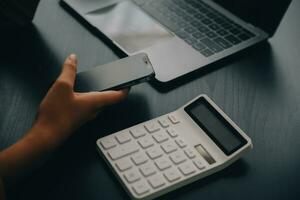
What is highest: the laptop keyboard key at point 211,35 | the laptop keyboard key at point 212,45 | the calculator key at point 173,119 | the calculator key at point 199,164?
the laptop keyboard key at point 211,35

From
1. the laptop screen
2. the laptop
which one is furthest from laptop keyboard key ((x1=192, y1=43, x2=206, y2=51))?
the laptop screen

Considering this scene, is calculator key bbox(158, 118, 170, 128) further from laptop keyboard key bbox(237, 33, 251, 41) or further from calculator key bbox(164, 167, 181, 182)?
laptop keyboard key bbox(237, 33, 251, 41)

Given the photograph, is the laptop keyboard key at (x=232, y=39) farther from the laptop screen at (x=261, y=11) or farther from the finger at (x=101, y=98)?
the finger at (x=101, y=98)

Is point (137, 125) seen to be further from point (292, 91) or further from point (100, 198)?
point (292, 91)

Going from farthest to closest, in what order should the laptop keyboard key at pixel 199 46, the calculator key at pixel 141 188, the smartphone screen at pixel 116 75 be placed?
the laptop keyboard key at pixel 199 46
the smartphone screen at pixel 116 75
the calculator key at pixel 141 188

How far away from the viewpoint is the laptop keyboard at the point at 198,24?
0.67 metres

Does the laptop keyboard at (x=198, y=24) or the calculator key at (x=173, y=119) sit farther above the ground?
the laptop keyboard at (x=198, y=24)

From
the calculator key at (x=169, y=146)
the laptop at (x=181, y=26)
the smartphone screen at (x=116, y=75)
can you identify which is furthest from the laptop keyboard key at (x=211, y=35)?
the calculator key at (x=169, y=146)

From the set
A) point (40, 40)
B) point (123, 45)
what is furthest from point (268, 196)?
point (40, 40)

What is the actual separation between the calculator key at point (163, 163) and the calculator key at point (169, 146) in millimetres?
14

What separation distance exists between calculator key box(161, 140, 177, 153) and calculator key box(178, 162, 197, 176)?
0.08 feet

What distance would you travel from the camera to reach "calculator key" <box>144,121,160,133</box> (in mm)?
518

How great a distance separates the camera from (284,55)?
0.69 metres

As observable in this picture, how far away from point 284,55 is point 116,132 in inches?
13.4
